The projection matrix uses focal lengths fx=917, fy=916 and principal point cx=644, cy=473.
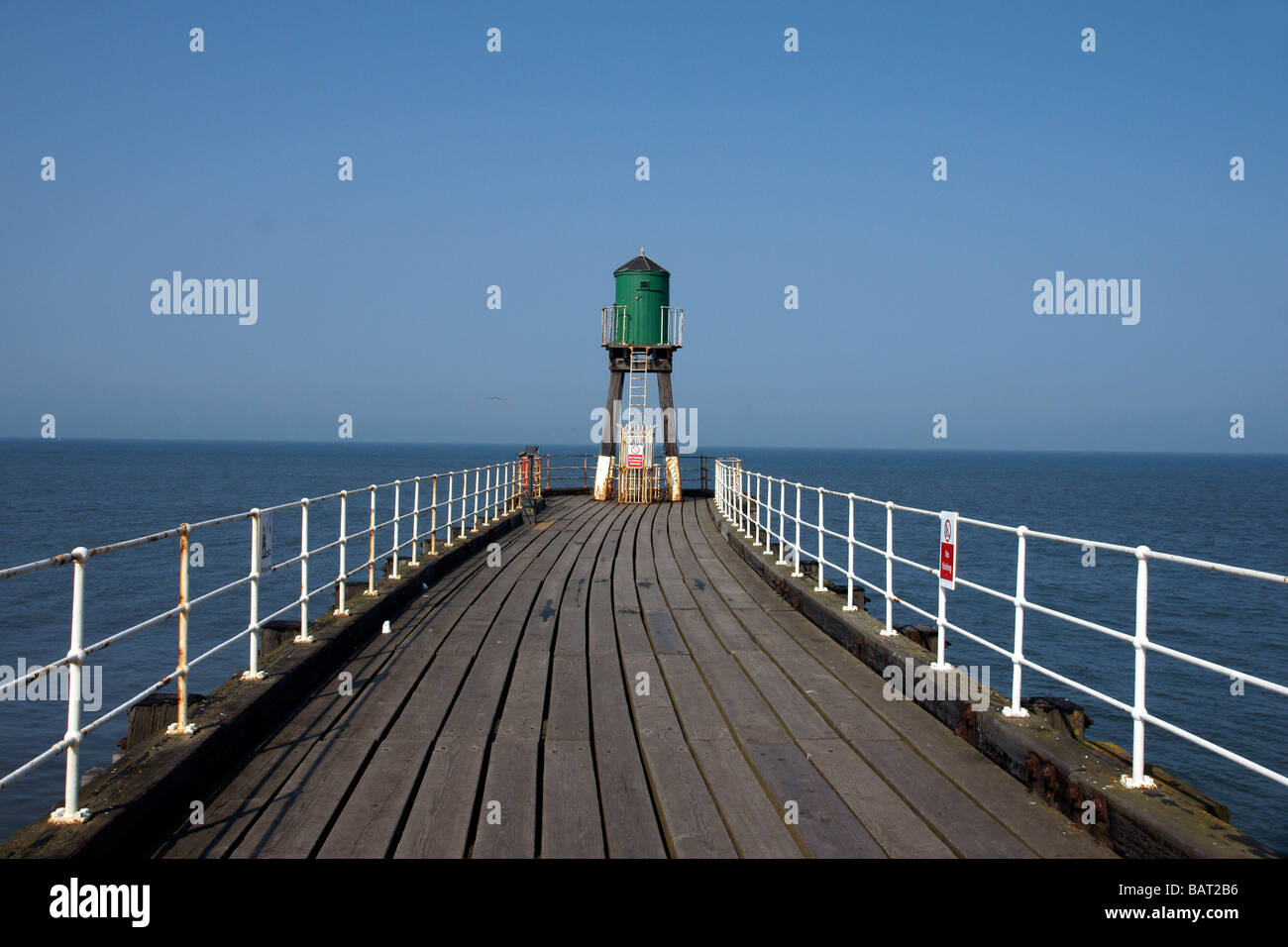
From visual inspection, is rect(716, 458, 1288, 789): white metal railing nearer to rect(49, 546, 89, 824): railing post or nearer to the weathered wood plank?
the weathered wood plank

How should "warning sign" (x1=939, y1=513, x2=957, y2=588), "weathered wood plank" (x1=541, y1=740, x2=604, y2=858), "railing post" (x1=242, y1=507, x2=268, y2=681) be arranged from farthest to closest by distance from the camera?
"warning sign" (x1=939, y1=513, x2=957, y2=588) < "railing post" (x1=242, y1=507, x2=268, y2=681) < "weathered wood plank" (x1=541, y1=740, x2=604, y2=858)

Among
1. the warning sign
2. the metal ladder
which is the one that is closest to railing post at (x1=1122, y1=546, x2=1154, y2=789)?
the warning sign

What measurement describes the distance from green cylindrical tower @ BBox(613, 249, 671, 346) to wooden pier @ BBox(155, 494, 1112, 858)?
50.0ft

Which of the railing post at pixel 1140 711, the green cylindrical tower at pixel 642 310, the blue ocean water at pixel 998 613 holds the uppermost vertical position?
the green cylindrical tower at pixel 642 310

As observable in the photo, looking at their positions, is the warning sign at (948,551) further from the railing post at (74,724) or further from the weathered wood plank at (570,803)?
the railing post at (74,724)

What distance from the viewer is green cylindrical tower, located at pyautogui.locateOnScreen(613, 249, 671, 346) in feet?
76.1

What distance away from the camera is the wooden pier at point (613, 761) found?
388 centimetres

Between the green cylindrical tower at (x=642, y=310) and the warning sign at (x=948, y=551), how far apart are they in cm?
1754

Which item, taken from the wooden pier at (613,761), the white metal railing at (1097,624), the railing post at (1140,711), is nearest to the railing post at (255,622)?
the wooden pier at (613,761)

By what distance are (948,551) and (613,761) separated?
8.84 ft

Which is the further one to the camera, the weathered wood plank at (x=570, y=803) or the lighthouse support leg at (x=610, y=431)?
the lighthouse support leg at (x=610, y=431)
